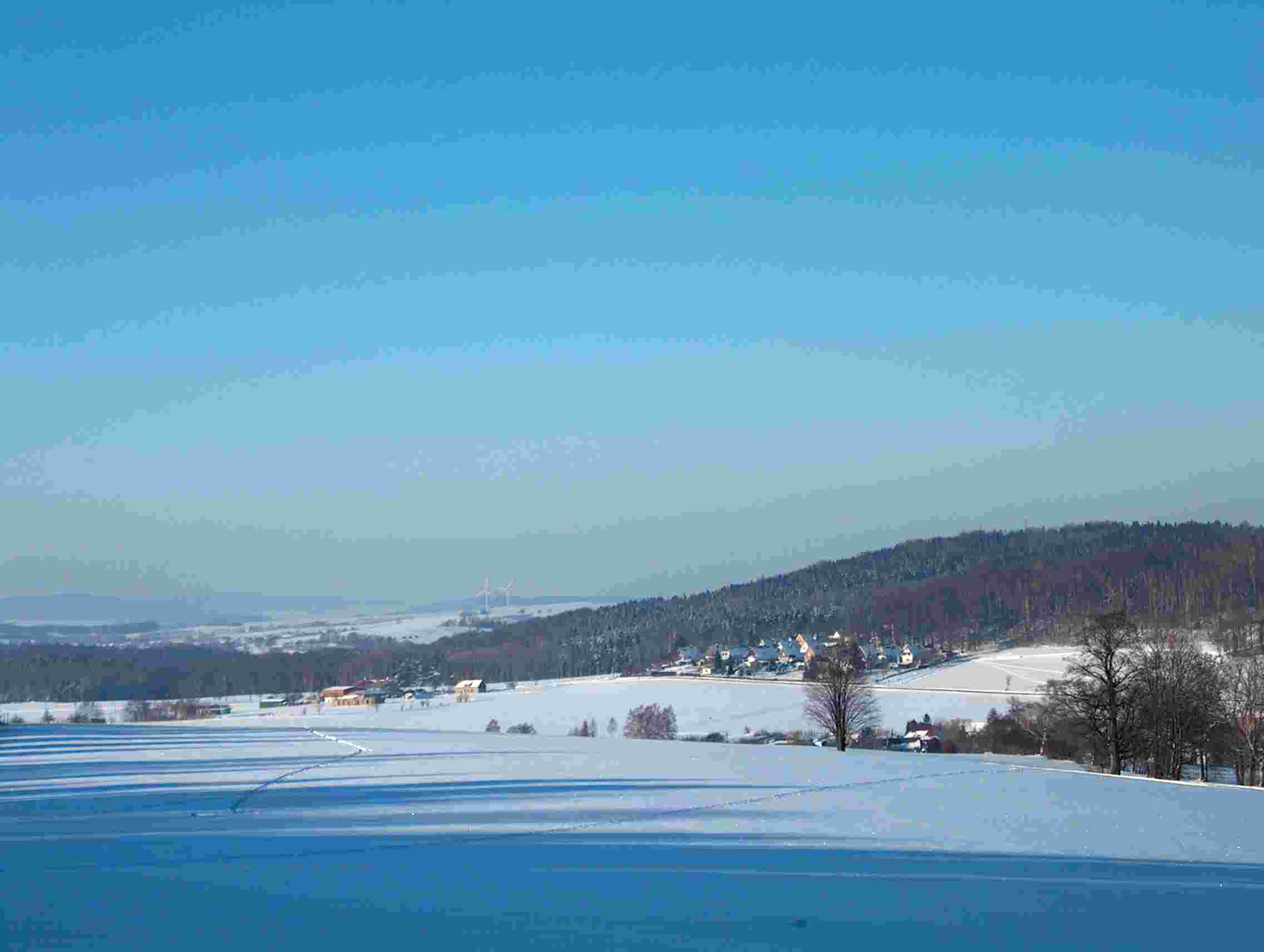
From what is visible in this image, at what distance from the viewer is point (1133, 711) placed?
2998cm

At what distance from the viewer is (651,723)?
50000 millimetres

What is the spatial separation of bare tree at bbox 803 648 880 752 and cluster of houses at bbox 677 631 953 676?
3295 centimetres

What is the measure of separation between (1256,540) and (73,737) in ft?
312

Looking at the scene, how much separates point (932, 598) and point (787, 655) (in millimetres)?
19193

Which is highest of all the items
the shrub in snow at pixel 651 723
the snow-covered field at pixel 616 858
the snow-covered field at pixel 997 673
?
the snow-covered field at pixel 616 858

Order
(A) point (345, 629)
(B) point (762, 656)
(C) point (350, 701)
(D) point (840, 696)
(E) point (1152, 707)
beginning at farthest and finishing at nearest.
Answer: (A) point (345, 629) < (B) point (762, 656) < (C) point (350, 701) < (D) point (840, 696) < (E) point (1152, 707)

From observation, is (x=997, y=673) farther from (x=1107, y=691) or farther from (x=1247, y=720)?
(x=1107, y=691)

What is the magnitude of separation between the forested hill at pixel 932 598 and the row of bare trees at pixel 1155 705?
130 feet

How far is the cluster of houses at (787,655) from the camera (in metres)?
76.9

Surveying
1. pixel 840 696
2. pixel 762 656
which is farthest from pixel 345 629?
pixel 840 696

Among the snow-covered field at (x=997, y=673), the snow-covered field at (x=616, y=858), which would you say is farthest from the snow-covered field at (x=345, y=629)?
the snow-covered field at (x=616, y=858)

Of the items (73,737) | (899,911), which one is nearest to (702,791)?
(899,911)

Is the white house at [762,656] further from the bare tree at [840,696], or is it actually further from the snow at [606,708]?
the bare tree at [840,696]

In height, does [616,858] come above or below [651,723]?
above
